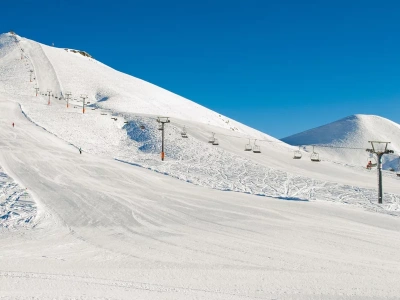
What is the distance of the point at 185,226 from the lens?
1464cm

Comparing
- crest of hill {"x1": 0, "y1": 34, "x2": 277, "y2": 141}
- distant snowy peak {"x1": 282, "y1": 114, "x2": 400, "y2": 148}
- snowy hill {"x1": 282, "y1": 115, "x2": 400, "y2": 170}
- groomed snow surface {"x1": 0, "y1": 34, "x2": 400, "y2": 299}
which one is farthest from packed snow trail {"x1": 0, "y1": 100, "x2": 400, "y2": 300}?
distant snowy peak {"x1": 282, "y1": 114, "x2": 400, "y2": 148}

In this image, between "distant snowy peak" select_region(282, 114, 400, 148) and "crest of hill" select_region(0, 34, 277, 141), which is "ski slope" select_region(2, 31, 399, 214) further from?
"distant snowy peak" select_region(282, 114, 400, 148)

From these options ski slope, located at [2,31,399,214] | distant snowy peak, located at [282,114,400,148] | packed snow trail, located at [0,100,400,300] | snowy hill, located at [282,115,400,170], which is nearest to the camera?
packed snow trail, located at [0,100,400,300]

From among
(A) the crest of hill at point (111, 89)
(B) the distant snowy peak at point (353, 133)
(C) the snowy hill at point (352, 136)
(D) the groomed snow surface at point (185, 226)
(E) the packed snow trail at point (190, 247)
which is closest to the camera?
(E) the packed snow trail at point (190, 247)

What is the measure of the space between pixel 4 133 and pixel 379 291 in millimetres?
37236

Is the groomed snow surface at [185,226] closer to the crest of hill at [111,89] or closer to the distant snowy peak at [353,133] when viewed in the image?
the crest of hill at [111,89]

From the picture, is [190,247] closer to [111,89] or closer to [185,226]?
[185,226]

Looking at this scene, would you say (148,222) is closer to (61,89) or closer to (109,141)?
(109,141)

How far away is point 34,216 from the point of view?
14.9 meters

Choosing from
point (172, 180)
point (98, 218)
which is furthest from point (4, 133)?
point (98, 218)

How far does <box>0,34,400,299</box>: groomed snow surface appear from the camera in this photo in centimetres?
868

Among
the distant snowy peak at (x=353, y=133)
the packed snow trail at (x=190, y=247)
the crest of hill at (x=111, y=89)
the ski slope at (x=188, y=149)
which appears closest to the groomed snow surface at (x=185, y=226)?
the packed snow trail at (x=190, y=247)

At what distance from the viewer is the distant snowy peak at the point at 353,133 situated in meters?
99.4

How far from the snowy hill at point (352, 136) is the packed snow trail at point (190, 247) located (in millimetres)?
70650
